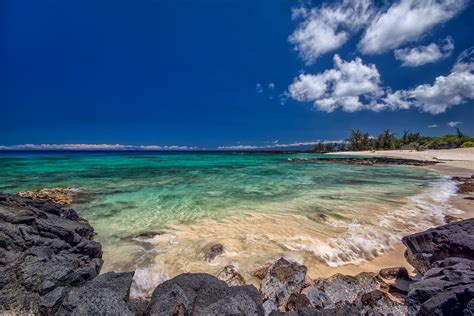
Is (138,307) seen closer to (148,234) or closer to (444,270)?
(148,234)

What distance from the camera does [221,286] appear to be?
12.3 feet

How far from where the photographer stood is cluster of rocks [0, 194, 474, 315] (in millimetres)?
3180

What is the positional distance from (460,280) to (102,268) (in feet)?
24.1

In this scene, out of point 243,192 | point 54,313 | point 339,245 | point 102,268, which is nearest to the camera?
point 54,313

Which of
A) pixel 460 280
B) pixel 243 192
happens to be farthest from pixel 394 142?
pixel 460 280

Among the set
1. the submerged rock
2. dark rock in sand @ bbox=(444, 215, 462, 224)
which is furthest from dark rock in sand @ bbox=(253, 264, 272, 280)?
dark rock in sand @ bbox=(444, 215, 462, 224)

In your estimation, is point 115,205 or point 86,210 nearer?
point 86,210

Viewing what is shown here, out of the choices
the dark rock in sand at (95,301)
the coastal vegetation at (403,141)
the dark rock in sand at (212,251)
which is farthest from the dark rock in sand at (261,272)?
the coastal vegetation at (403,141)

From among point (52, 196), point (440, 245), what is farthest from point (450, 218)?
point (52, 196)

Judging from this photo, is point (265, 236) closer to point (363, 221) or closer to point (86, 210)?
point (363, 221)

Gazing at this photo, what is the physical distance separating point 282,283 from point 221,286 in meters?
1.30

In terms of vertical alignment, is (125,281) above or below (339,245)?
above

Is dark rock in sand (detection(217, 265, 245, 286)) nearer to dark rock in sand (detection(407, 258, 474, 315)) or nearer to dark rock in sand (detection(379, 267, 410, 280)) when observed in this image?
dark rock in sand (detection(407, 258, 474, 315))

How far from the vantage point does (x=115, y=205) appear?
36.3 feet
